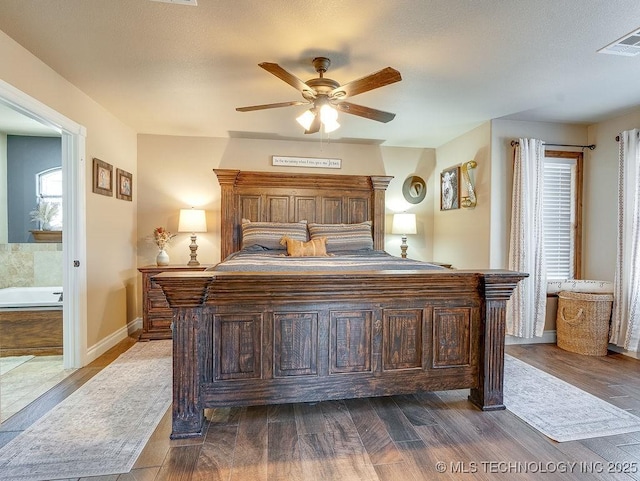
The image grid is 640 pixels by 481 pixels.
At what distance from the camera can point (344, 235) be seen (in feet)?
13.3

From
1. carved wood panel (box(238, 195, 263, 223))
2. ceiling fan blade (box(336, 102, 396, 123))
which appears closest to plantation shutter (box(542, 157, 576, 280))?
ceiling fan blade (box(336, 102, 396, 123))

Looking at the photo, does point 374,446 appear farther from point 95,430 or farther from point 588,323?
point 588,323

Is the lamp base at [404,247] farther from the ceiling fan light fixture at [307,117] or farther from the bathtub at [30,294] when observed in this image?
the bathtub at [30,294]

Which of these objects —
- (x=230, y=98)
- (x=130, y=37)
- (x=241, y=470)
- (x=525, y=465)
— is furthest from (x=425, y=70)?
(x=241, y=470)

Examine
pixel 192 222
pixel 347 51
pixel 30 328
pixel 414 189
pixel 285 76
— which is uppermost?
pixel 347 51

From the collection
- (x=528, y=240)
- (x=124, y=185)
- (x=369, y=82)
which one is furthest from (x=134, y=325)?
(x=528, y=240)

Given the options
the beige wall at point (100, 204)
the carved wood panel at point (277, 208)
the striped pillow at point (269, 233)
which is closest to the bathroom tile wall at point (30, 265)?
the beige wall at point (100, 204)

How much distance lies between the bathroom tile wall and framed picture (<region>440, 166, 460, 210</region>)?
527 cm

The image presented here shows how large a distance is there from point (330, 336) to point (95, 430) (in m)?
1.48

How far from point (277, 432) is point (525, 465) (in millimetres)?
1307

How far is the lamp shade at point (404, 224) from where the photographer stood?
448cm

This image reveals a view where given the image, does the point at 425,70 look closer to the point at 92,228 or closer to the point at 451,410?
the point at 451,410

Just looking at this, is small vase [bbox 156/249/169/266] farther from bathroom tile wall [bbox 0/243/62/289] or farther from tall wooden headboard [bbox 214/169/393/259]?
bathroom tile wall [bbox 0/243/62/289]

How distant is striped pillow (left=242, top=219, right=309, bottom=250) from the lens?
154 inches
